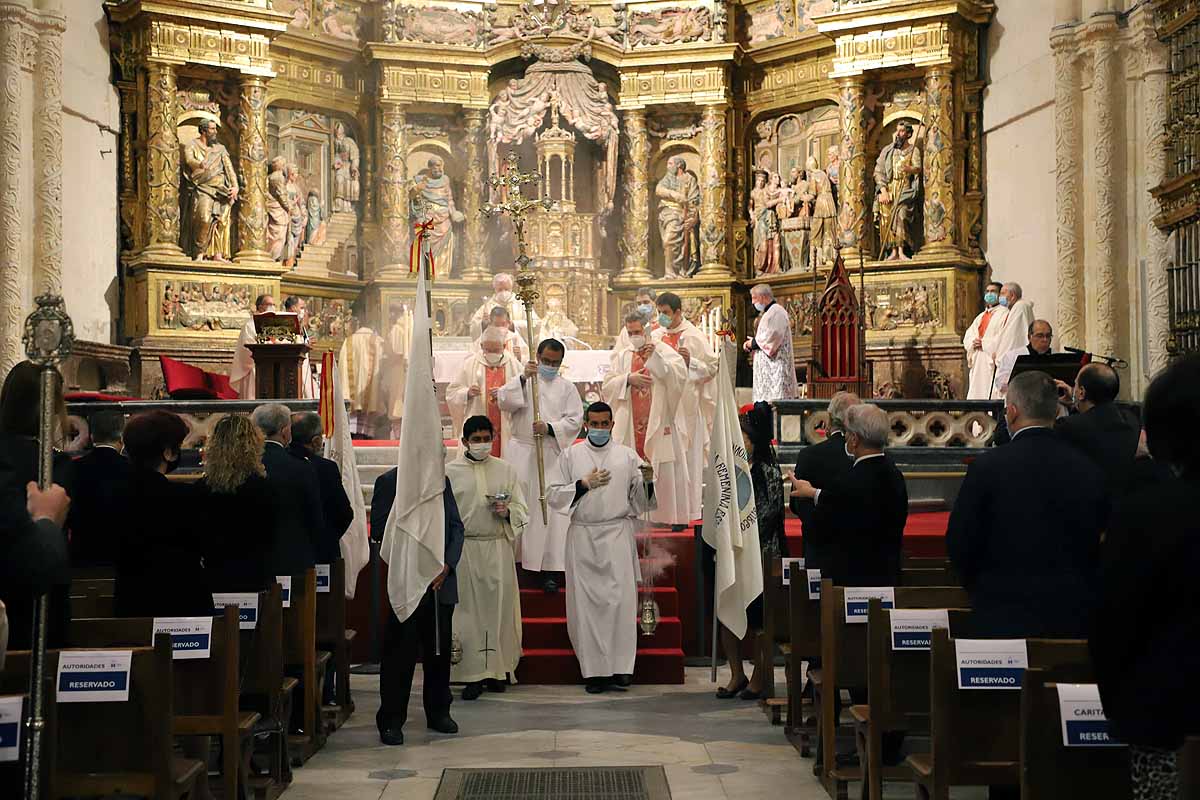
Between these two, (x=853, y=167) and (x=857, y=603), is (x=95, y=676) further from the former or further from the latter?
(x=853, y=167)

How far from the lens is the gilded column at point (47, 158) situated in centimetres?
1594

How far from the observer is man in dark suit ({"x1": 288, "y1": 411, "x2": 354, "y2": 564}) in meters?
8.80

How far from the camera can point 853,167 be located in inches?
745

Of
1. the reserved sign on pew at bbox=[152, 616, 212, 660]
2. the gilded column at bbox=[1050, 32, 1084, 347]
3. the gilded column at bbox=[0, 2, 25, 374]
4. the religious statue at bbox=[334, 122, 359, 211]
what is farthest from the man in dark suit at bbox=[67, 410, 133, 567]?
the religious statue at bbox=[334, 122, 359, 211]

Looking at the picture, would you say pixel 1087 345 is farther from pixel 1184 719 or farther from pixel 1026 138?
pixel 1184 719

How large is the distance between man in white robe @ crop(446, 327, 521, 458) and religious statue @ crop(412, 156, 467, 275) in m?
7.76

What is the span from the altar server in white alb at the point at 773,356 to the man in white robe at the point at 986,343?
2.60 meters

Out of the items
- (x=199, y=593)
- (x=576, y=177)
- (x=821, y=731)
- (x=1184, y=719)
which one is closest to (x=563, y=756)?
(x=821, y=731)

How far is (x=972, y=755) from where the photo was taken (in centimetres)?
479

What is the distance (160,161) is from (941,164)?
10021mm

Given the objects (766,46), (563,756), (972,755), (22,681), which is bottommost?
(563,756)

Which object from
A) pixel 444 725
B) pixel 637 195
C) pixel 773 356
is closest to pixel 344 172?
pixel 637 195

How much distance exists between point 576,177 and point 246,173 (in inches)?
194

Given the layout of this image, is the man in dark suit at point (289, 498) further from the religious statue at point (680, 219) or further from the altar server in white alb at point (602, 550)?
the religious statue at point (680, 219)
